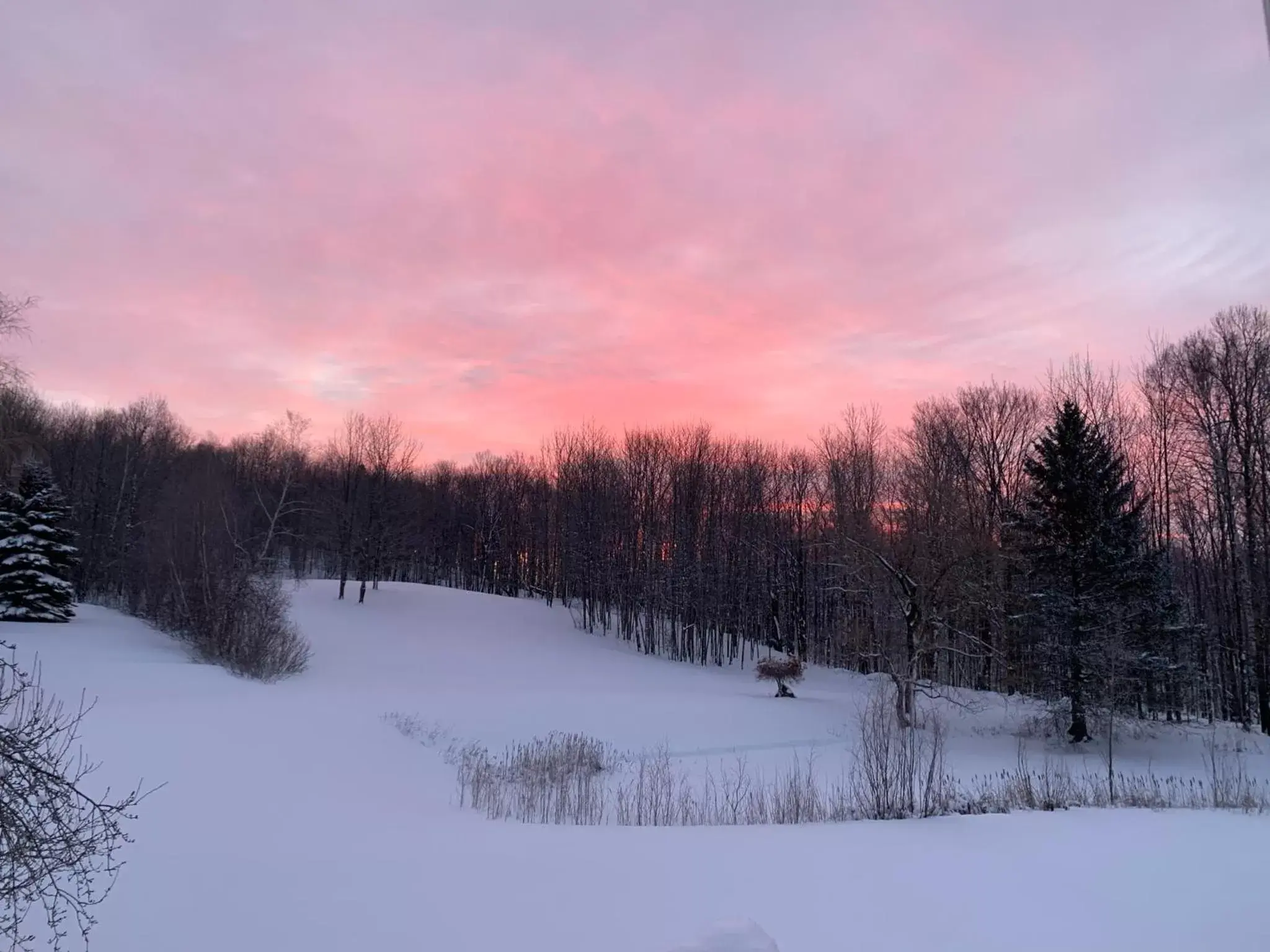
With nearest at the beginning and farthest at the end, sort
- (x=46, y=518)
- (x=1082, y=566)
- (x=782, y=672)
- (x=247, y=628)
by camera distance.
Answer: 1. (x=1082, y=566)
2. (x=247, y=628)
3. (x=782, y=672)
4. (x=46, y=518)

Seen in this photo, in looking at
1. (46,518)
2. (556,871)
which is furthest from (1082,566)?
(46,518)

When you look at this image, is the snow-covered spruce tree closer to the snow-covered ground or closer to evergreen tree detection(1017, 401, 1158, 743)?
the snow-covered ground

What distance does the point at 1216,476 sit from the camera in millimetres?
25641

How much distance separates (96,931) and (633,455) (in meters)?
39.3

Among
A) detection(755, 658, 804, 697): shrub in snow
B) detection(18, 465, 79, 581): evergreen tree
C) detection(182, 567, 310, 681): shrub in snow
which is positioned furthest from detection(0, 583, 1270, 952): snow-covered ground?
detection(18, 465, 79, 581): evergreen tree

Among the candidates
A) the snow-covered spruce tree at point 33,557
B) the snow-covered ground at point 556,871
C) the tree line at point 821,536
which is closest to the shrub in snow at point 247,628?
the tree line at point 821,536

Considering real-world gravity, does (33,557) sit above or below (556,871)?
above

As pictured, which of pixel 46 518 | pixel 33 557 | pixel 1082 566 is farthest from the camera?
pixel 46 518

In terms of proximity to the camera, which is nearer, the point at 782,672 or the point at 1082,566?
the point at 1082,566

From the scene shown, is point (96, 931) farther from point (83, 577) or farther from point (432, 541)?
point (432, 541)

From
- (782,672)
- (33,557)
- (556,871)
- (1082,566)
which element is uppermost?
(1082,566)

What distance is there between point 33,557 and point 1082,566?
114ft

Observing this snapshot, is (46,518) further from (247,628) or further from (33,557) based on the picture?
(247,628)

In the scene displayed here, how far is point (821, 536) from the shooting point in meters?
32.9
